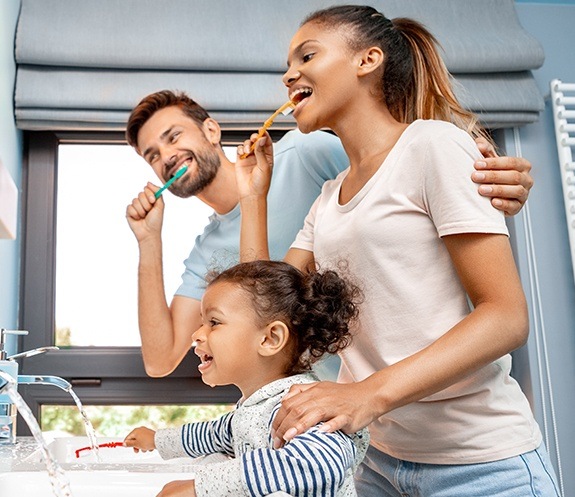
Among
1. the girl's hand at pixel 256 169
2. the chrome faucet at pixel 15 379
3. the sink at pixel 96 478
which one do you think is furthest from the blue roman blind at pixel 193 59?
the sink at pixel 96 478

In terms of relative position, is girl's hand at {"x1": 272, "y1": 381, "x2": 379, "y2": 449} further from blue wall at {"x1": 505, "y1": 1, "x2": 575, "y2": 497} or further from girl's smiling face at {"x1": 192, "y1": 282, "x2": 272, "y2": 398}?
blue wall at {"x1": 505, "y1": 1, "x2": 575, "y2": 497}

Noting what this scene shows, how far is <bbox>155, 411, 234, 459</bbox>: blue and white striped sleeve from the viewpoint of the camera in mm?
1229

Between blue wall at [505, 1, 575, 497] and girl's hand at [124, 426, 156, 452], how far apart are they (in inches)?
53.3

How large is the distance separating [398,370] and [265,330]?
0.30 metres

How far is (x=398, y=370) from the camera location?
96 cm

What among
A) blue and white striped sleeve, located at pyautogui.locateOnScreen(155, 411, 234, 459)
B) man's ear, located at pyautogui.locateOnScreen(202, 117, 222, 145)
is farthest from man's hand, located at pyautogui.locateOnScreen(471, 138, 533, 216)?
man's ear, located at pyautogui.locateOnScreen(202, 117, 222, 145)

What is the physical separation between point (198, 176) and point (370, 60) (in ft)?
2.65

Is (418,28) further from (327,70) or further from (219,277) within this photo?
(219,277)

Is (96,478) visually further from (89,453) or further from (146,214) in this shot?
(146,214)

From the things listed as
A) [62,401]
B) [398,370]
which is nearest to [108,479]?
[398,370]

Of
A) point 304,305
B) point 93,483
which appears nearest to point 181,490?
point 93,483

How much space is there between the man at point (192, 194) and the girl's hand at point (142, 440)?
60cm

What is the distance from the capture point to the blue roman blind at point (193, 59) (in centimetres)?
222

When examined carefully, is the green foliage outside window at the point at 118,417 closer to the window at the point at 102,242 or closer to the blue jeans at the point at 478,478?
the window at the point at 102,242
